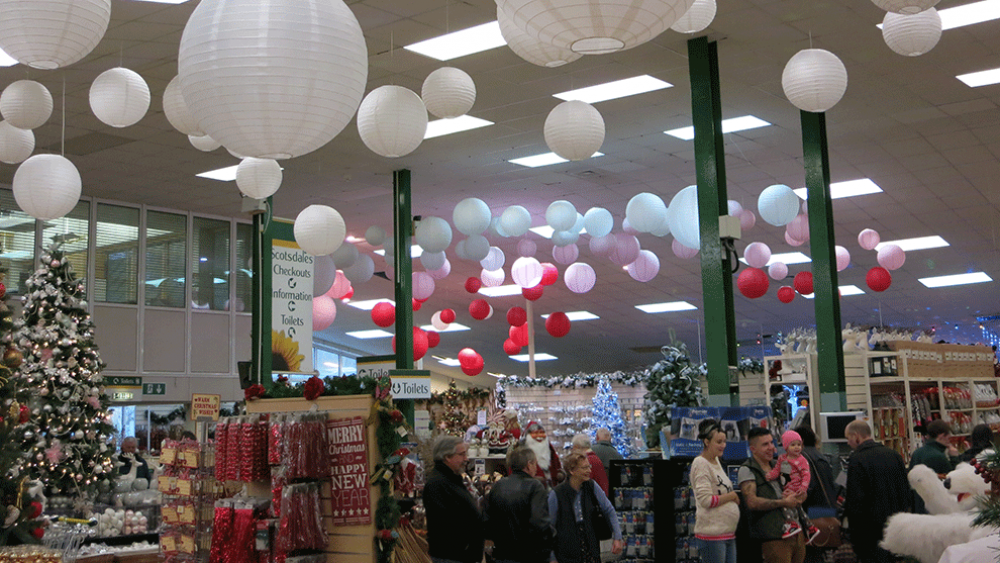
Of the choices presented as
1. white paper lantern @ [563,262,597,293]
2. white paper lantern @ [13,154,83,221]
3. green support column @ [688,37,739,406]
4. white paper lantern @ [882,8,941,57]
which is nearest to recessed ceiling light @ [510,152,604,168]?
white paper lantern @ [563,262,597,293]

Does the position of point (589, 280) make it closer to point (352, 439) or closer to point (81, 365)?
point (81, 365)

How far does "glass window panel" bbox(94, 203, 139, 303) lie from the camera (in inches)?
576

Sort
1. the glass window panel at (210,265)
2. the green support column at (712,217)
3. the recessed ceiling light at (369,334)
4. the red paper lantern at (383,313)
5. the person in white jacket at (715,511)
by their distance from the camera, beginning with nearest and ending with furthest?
the person in white jacket at (715,511) → the green support column at (712,217) → the red paper lantern at (383,313) → the glass window panel at (210,265) → the recessed ceiling light at (369,334)

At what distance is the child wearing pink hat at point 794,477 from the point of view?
576cm

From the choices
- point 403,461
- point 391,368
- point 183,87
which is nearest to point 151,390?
point 391,368

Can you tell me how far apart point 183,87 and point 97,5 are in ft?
4.93

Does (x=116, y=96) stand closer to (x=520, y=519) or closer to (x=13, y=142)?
(x=13, y=142)

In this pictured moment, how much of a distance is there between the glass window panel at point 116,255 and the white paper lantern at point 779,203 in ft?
32.1

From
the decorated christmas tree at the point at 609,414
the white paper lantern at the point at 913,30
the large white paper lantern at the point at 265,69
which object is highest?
the white paper lantern at the point at 913,30

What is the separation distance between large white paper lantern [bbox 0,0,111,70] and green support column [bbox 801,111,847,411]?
7.35 meters

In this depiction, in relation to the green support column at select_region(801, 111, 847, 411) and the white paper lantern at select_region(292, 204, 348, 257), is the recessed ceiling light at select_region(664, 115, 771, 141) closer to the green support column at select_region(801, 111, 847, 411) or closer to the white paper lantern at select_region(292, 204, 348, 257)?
the green support column at select_region(801, 111, 847, 411)

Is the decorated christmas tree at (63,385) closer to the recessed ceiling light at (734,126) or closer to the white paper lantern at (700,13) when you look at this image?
the recessed ceiling light at (734,126)

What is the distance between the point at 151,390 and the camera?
14867 mm

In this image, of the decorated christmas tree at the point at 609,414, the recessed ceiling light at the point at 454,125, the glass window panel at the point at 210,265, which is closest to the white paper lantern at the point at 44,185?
the recessed ceiling light at the point at 454,125
